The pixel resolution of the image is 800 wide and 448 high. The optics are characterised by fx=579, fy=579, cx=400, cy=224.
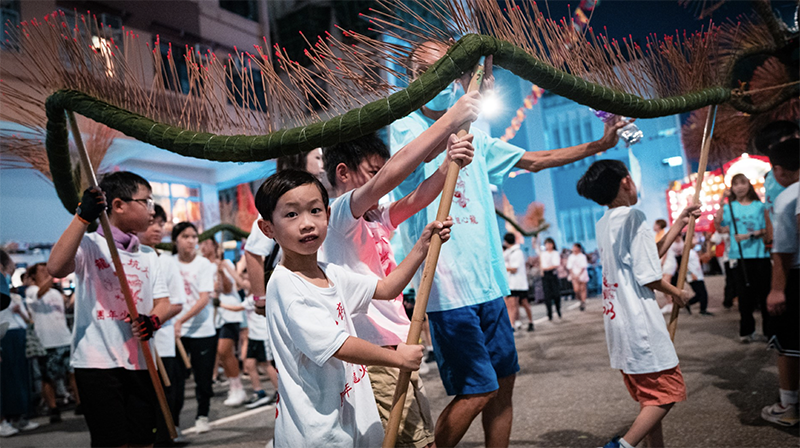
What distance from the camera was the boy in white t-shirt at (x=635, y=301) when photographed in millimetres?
2523

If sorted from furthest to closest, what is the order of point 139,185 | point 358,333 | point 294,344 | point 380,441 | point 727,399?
point 727,399 → point 139,185 → point 358,333 → point 380,441 → point 294,344

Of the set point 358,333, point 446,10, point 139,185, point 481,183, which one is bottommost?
point 358,333

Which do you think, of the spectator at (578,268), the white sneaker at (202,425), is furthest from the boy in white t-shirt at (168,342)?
the spectator at (578,268)

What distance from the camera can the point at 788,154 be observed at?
3.27 meters

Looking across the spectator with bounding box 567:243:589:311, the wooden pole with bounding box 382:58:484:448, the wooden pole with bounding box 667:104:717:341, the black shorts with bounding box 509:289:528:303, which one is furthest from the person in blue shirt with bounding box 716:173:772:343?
the spectator with bounding box 567:243:589:311

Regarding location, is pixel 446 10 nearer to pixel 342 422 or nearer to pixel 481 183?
pixel 481 183

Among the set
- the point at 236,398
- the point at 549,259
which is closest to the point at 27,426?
the point at 236,398

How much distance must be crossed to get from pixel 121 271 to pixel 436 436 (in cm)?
151

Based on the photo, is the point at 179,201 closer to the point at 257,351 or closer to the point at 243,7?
the point at 257,351

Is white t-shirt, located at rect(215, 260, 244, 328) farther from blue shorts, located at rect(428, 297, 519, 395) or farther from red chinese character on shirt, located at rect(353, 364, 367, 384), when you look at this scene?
red chinese character on shirt, located at rect(353, 364, 367, 384)

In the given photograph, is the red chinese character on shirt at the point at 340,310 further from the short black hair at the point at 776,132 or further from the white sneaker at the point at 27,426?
the white sneaker at the point at 27,426

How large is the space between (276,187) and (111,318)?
1409 mm

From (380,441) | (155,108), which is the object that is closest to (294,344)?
(380,441)

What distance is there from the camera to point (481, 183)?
251 centimetres
